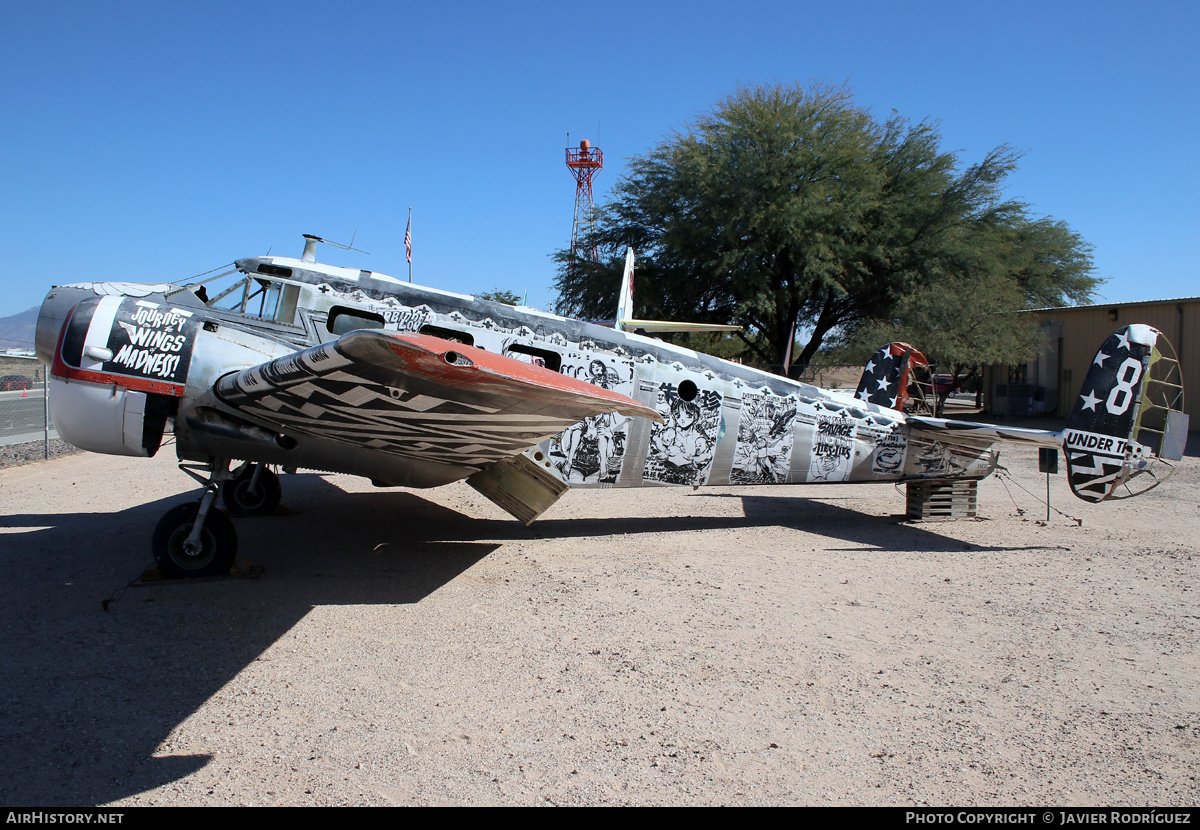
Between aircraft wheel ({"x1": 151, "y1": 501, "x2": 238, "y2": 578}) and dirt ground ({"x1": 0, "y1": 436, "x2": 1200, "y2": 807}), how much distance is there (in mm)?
224

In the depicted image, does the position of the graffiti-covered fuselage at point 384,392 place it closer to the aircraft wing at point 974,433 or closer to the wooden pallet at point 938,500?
the aircraft wing at point 974,433

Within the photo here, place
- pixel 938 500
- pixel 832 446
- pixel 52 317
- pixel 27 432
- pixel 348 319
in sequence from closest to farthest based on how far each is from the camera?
pixel 52 317 < pixel 348 319 < pixel 832 446 < pixel 938 500 < pixel 27 432

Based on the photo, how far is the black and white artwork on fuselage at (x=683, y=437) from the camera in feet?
26.5

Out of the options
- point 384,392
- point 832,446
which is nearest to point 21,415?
point 384,392

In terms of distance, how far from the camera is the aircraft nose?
638cm

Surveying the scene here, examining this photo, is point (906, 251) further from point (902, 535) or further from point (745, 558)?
point (745, 558)

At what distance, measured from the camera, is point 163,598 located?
236 inches

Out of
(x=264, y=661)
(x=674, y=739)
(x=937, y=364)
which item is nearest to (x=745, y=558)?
(x=674, y=739)

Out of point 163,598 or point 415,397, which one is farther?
point 163,598

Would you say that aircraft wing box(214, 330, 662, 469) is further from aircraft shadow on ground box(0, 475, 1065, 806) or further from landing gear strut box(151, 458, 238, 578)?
aircraft shadow on ground box(0, 475, 1065, 806)

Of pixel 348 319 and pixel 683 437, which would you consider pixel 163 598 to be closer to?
pixel 348 319

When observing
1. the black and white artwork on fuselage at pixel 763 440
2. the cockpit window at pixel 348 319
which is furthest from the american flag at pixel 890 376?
the cockpit window at pixel 348 319

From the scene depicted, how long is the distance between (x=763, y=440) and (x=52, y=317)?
24.7ft

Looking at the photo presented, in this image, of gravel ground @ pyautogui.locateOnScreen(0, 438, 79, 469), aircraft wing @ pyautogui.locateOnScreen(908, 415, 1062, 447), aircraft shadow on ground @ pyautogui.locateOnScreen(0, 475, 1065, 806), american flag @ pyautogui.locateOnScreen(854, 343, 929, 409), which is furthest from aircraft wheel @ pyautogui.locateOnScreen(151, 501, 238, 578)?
gravel ground @ pyautogui.locateOnScreen(0, 438, 79, 469)
